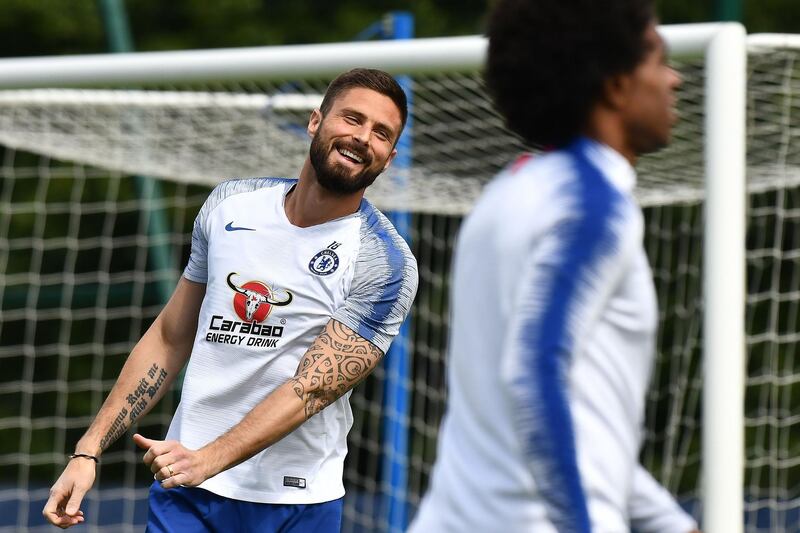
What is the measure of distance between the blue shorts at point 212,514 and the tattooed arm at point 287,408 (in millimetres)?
254

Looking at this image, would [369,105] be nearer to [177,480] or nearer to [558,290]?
[177,480]

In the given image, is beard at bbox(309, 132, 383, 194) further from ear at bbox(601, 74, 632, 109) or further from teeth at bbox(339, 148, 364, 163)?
ear at bbox(601, 74, 632, 109)

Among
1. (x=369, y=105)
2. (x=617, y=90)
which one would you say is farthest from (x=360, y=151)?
(x=617, y=90)

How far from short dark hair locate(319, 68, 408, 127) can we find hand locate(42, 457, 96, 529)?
1.11 m

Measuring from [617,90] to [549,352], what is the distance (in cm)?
41

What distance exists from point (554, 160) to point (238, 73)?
325cm

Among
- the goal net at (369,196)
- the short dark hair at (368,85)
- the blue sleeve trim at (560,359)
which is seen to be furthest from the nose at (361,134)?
the blue sleeve trim at (560,359)

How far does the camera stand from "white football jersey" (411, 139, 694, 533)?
176 centimetres

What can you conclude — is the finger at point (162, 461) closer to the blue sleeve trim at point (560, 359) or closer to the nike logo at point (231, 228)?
the nike logo at point (231, 228)

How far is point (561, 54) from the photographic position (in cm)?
187

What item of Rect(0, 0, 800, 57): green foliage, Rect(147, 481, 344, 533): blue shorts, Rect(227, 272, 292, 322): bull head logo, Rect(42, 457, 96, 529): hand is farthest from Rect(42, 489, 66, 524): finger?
Rect(0, 0, 800, 57): green foliage

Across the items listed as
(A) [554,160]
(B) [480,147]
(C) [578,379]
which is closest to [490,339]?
(C) [578,379]

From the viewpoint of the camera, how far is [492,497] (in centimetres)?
188

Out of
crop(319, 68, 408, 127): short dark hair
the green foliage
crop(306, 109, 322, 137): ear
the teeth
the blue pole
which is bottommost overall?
the blue pole
